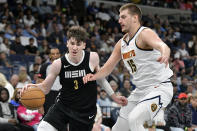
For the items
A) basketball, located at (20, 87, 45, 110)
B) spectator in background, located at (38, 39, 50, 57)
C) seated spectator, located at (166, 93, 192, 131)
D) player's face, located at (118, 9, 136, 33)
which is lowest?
seated spectator, located at (166, 93, 192, 131)

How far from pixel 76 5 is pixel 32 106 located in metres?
13.4

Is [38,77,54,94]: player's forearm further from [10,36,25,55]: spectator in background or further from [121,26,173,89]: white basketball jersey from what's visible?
[10,36,25,55]: spectator in background

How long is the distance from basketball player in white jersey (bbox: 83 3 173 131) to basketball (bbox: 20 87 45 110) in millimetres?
781

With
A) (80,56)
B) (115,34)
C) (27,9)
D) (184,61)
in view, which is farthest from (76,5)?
(80,56)

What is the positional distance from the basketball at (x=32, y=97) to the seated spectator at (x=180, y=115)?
4827 millimetres

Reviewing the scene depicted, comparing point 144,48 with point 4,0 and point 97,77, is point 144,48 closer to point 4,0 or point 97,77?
point 97,77

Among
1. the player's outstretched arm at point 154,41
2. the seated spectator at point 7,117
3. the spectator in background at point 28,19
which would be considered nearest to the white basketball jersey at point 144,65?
the player's outstretched arm at point 154,41

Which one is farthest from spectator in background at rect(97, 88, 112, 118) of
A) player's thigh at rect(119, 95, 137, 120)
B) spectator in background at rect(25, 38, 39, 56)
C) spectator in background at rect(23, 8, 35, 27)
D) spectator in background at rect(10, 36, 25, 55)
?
spectator in background at rect(23, 8, 35, 27)

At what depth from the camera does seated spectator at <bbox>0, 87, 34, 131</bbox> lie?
754cm

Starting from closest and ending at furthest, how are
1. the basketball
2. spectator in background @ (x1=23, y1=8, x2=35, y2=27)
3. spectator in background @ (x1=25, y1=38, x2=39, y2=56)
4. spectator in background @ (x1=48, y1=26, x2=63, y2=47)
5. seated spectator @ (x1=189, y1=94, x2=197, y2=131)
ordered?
the basketball < seated spectator @ (x1=189, y1=94, x2=197, y2=131) < spectator in background @ (x1=25, y1=38, x2=39, y2=56) < spectator in background @ (x1=48, y1=26, x2=63, y2=47) < spectator in background @ (x1=23, y1=8, x2=35, y2=27)

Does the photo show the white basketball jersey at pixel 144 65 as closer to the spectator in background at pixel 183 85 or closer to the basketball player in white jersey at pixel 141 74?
the basketball player in white jersey at pixel 141 74

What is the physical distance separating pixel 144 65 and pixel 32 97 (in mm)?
1592

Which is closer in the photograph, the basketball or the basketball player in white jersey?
the basketball player in white jersey

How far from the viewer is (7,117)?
7.91 m
